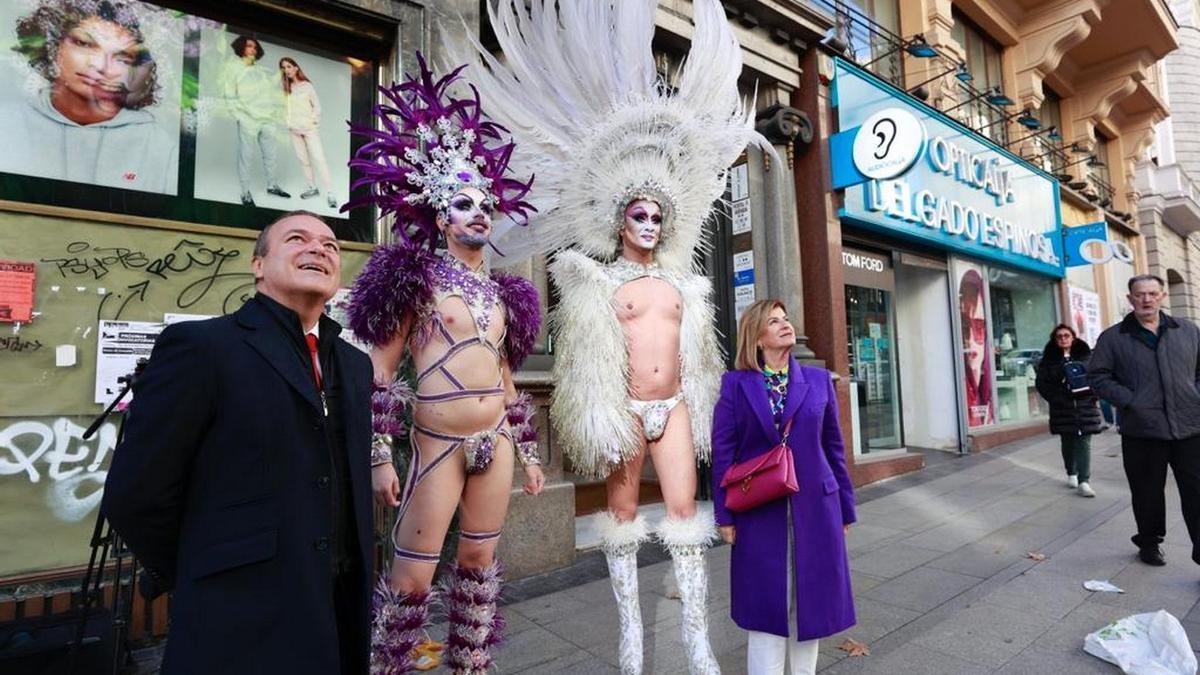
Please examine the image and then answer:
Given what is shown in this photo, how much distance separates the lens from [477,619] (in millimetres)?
2484

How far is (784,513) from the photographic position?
244 centimetres

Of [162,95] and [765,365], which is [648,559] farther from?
[162,95]

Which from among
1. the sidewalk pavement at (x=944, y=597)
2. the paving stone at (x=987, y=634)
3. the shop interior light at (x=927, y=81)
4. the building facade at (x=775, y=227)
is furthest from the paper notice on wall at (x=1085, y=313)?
the paving stone at (x=987, y=634)

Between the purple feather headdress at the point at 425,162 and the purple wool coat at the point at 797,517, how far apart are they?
1.47 m

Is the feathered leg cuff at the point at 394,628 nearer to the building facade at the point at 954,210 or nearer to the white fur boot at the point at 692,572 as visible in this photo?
the white fur boot at the point at 692,572

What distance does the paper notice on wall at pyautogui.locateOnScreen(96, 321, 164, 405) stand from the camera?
3.51 meters

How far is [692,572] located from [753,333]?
3.70ft

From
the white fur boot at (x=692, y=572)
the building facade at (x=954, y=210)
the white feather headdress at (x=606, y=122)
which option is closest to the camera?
the white fur boot at (x=692, y=572)

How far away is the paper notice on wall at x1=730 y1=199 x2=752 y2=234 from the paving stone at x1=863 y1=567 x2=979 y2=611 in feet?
13.5

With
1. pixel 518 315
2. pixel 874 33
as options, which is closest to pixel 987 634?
pixel 518 315

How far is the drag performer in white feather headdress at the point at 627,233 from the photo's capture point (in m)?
2.86

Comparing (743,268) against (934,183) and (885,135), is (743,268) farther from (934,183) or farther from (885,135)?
(934,183)

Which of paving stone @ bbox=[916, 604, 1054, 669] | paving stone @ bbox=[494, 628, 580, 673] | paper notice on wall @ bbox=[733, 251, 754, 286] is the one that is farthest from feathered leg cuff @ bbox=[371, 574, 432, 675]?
paper notice on wall @ bbox=[733, 251, 754, 286]

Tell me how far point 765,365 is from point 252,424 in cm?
202
